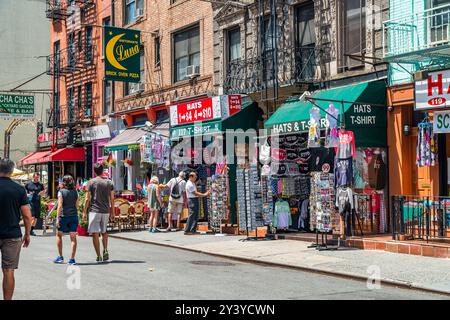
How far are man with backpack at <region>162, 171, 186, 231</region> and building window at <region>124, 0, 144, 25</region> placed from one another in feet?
34.7

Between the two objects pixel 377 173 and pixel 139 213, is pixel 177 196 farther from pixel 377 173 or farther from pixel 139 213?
pixel 377 173

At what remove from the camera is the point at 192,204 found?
18812 mm

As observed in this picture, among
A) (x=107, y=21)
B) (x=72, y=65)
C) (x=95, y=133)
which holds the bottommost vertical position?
(x=95, y=133)

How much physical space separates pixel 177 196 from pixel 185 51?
7137 mm

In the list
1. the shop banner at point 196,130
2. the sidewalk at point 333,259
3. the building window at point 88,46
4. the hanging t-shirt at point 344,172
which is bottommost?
the sidewalk at point 333,259

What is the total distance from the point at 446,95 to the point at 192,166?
33.2 feet

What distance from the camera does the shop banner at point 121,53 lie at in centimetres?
2322

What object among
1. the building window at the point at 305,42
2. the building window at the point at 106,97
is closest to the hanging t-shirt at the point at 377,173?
the building window at the point at 305,42

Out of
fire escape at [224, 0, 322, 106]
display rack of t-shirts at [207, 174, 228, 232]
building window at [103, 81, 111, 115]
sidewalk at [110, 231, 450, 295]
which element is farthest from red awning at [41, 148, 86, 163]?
sidewalk at [110, 231, 450, 295]

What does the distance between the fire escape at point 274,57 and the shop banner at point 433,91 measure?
4103mm

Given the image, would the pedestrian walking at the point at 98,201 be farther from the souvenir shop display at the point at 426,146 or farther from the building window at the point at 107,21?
the building window at the point at 107,21

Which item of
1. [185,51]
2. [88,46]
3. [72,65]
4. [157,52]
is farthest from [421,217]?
[72,65]

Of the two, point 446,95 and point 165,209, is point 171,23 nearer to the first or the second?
point 165,209

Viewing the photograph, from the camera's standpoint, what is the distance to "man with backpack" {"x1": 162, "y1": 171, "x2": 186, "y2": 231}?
19.9 m
